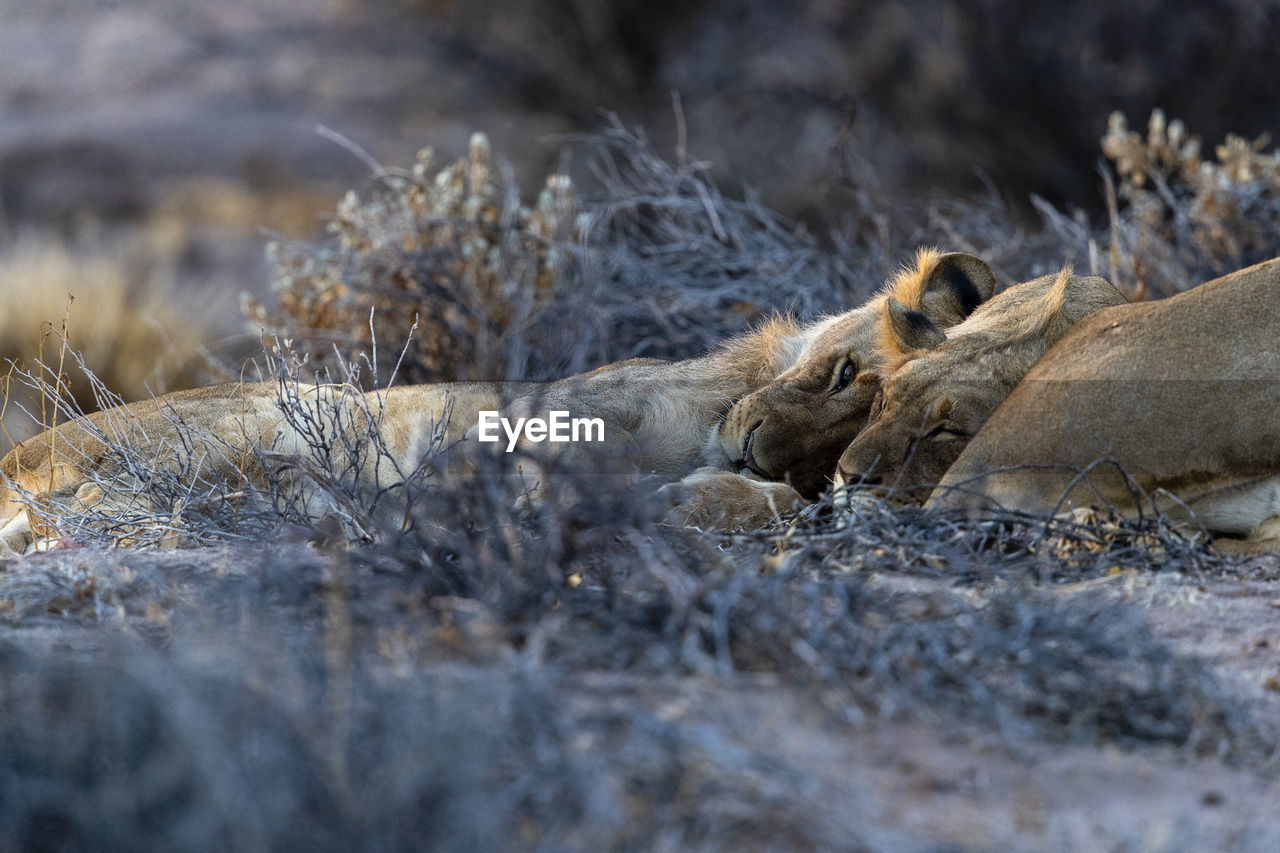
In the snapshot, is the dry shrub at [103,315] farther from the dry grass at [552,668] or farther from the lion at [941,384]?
the lion at [941,384]

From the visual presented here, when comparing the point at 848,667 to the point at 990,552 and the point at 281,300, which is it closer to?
the point at 990,552

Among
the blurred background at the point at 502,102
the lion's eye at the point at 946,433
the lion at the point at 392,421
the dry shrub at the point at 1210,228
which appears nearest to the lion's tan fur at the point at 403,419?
the lion at the point at 392,421

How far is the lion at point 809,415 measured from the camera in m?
3.92

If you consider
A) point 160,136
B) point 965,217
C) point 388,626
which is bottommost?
point 388,626

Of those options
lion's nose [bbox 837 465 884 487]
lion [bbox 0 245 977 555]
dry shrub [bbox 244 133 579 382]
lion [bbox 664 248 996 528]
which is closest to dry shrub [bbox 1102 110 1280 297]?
lion [bbox 664 248 996 528]

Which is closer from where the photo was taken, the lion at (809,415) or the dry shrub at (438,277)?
the lion at (809,415)

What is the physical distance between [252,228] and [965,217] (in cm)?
591

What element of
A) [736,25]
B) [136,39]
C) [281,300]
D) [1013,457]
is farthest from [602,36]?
[1013,457]

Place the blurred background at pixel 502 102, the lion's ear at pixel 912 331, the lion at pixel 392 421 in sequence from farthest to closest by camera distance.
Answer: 1. the blurred background at pixel 502 102
2. the lion at pixel 392 421
3. the lion's ear at pixel 912 331

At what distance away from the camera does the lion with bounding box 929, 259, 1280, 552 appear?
299 centimetres

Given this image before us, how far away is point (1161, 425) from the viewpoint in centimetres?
301

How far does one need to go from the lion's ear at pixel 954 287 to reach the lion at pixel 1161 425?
90cm

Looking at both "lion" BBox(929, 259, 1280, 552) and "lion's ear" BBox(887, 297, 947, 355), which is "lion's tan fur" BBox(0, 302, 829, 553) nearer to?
"lion's ear" BBox(887, 297, 947, 355)

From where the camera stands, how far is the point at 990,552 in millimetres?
2977
